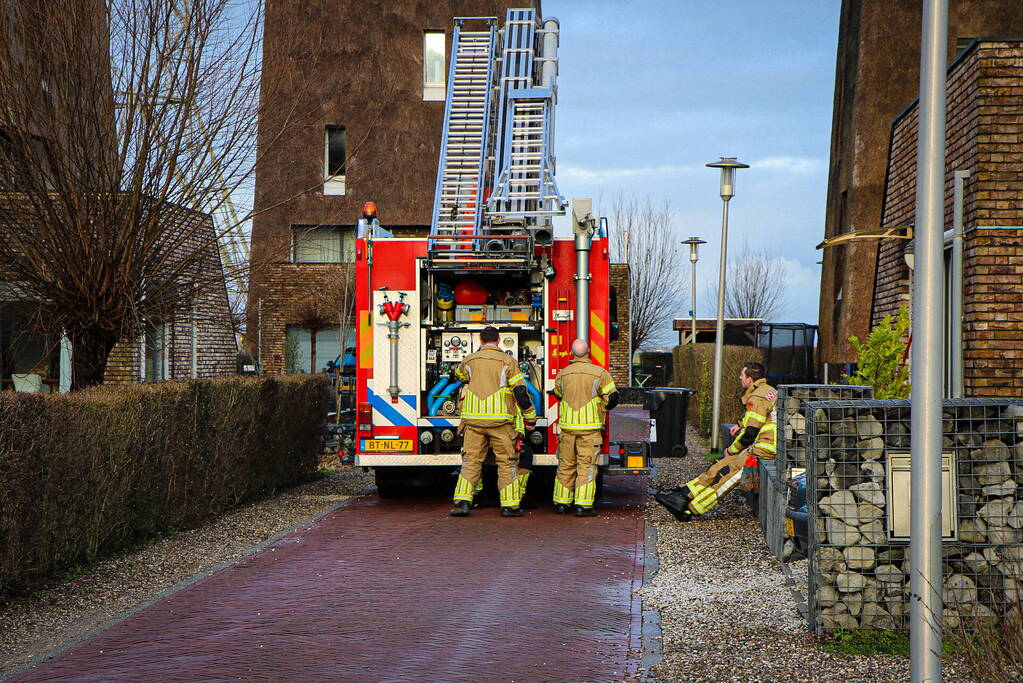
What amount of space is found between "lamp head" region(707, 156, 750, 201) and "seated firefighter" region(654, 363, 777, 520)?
8.48m

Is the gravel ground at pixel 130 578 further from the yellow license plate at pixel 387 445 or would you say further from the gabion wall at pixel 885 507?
the gabion wall at pixel 885 507

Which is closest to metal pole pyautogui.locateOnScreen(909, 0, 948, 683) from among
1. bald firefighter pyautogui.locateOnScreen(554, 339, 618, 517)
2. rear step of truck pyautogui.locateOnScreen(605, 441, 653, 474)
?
bald firefighter pyautogui.locateOnScreen(554, 339, 618, 517)

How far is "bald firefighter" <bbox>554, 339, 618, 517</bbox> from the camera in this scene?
12188 mm

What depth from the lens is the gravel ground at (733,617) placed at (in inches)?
243

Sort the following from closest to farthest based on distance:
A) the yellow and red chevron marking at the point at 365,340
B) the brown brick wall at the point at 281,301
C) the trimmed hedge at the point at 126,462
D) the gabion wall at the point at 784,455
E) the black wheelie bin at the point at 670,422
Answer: the trimmed hedge at the point at 126,462, the gabion wall at the point at 784,455, the yellow and red chevron marking at the point at 365,340, the black wheelie bin at the point at 670,422, the brown brick wall at the point at 281,301

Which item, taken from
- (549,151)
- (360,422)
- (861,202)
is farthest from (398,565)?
(861,202)

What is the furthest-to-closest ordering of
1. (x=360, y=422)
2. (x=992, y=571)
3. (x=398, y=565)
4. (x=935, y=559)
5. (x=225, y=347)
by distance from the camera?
(x=225, y=347) → (x=360, y=422) → (x=398, y=565) → (x=992, y=571) → (x=935, y=559)

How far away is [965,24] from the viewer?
86.8ft

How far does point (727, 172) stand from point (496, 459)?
950 centimetres

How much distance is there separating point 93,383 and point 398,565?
4059 millimetres

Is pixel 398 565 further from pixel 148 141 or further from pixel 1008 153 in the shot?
pixel 1008 153

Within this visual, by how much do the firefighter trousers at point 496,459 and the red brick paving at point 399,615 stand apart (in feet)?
2.83

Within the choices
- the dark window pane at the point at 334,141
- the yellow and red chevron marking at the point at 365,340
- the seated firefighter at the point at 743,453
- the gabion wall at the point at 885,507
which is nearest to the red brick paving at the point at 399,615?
the seated firefighter at the point at 743,453

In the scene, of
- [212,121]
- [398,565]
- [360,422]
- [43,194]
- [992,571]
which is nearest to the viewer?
[992,571]
